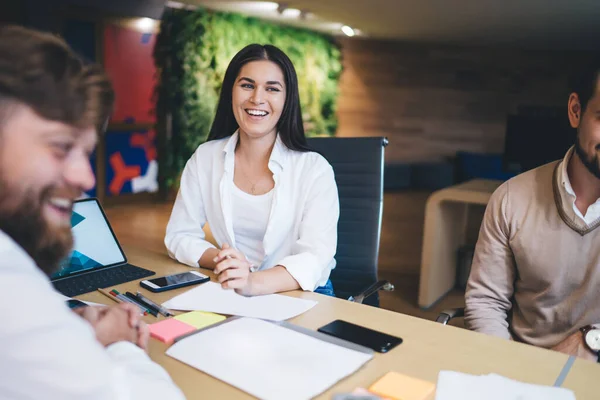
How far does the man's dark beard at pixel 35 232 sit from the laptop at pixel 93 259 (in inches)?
28.5

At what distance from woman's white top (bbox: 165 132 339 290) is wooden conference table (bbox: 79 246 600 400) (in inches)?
17.9

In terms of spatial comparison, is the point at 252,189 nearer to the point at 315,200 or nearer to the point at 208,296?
the point at 315,200

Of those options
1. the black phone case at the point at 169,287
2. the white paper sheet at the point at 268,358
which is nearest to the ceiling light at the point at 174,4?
the black phone case at the point at 169,287

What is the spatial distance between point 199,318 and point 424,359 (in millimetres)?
519

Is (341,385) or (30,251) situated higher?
(30,251)

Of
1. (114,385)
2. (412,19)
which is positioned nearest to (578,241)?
(114,385)

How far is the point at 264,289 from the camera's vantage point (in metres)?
1.43

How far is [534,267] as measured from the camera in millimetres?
1558

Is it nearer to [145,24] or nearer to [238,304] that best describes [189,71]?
[145,24]

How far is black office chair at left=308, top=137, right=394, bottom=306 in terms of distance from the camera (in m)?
2.05

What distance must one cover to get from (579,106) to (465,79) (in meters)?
7.96

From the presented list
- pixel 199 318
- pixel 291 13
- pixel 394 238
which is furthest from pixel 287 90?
pixel 291 13

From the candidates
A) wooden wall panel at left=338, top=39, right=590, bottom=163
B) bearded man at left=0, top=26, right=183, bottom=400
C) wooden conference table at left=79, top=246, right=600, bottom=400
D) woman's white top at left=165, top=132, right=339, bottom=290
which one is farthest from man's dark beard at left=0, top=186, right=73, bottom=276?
wooden wall panel at left=338, top=39, right=590, bottom=163

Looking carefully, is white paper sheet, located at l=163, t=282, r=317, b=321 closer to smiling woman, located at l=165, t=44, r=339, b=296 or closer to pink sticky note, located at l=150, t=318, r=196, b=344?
pink sticky note, located at l=150, t=318, r=196, b=344
